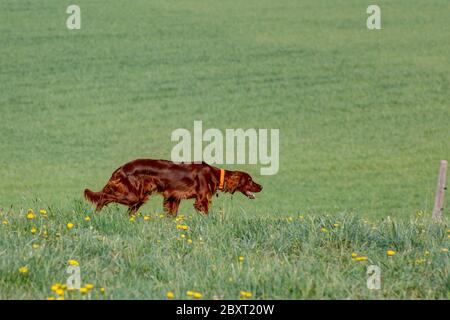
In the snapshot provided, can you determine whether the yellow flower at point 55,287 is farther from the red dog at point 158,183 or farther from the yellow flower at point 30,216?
the red dog at point 158,183

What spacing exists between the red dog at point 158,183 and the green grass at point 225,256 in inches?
8.4

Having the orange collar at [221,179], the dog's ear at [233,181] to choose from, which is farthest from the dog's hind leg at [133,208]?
the dog's ear at [233,181]

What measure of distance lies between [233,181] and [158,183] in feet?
2.95

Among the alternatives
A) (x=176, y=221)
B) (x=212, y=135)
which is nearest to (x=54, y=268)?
(x=176, y=221)

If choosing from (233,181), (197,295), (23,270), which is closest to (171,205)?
(233,181)

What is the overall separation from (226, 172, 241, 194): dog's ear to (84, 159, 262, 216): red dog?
285 millimetres

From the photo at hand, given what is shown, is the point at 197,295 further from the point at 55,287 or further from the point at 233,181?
the point at 233,181

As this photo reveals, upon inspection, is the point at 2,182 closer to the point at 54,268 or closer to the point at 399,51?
the point at 54,268

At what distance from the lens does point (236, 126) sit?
2380 centimetres

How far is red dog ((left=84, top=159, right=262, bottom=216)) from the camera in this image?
926cm

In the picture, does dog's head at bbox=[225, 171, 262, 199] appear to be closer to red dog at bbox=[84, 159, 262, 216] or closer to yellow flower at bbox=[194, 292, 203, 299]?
red dog at bbox=[84, 159, 262, 216]

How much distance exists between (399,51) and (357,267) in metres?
24.8

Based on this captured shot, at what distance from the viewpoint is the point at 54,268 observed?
712cm

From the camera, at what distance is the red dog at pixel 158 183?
926 cm
